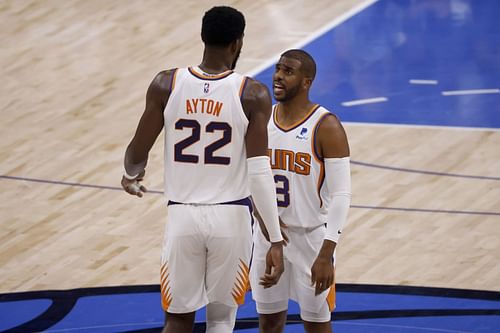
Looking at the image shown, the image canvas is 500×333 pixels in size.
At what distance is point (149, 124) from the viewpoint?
5.41m

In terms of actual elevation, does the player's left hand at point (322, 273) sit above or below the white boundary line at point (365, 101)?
below

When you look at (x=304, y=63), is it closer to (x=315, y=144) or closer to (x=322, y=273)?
(x=315, y=144)

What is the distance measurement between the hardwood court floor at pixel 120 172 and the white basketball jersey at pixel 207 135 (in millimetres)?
3108

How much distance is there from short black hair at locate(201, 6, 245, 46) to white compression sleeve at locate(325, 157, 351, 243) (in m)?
0.92

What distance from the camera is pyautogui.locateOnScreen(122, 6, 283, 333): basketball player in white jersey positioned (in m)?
5.33

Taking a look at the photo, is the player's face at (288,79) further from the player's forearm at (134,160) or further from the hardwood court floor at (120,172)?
the hardwood court floor at (120,172)

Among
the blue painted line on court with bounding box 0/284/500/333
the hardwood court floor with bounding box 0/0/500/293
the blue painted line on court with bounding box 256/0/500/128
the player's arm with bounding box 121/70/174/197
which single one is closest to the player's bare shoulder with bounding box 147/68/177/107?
the player's arm with bounding box 121/70/174/197

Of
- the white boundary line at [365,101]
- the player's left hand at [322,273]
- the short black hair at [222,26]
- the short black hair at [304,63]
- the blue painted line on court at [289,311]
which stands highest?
the short black hair at [222,26]

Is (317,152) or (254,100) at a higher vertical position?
(254,100)

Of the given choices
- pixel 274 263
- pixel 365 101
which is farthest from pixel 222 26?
pixel 365 101

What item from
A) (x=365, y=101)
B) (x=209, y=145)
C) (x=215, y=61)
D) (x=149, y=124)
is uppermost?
(x=215, y=61)

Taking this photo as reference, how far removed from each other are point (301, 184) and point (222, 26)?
42.7 inches

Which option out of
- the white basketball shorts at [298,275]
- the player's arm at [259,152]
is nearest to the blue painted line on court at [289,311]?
the white basketball shorts at [298,275]

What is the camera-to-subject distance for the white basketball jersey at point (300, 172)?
19.5 ft
